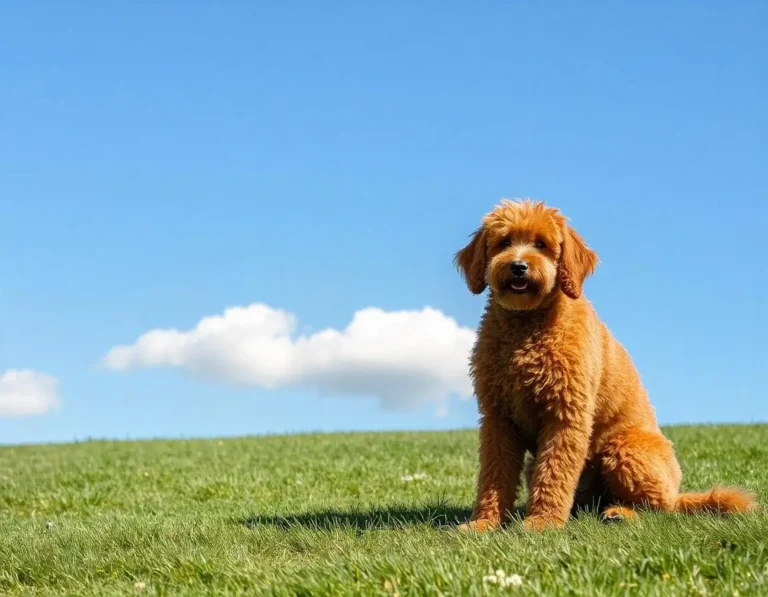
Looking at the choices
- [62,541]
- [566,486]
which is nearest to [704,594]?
[566,486]

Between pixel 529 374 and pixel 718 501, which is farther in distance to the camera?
pixel 718 501

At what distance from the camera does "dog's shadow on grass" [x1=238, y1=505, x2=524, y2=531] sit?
7000mm

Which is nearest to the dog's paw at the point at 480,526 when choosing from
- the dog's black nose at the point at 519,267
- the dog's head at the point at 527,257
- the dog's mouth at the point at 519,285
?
the dog's head at the point at 527,257

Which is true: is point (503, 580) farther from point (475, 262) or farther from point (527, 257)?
point (475, 262)

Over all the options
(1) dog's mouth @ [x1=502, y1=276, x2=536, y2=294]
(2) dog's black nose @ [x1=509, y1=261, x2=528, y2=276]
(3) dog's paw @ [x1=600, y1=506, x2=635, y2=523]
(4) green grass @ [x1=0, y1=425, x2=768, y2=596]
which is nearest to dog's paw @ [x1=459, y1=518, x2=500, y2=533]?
(4) green grass @ [x1=0, y1=425, x2=768, y2=596]

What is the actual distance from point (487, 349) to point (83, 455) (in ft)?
40.3

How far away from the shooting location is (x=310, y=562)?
5.53 metres

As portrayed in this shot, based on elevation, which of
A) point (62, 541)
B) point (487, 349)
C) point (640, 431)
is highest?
point (487, 349)

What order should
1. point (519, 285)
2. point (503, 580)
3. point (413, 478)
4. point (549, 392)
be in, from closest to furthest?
1. point (503, 580)
2. point (519, 285)
3. point (549, 392)
4. point (413, 478)

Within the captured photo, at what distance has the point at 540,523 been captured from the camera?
6.37 meters

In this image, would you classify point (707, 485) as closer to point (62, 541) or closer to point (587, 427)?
point (587, 427)

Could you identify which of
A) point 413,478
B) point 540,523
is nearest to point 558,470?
point 540,523

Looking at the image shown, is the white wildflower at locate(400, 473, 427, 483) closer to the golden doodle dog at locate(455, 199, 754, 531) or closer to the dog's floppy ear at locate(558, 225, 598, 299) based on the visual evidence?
the golden doodle dog at locate(455, 199, 754, 531)

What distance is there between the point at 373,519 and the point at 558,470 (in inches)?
67.6
